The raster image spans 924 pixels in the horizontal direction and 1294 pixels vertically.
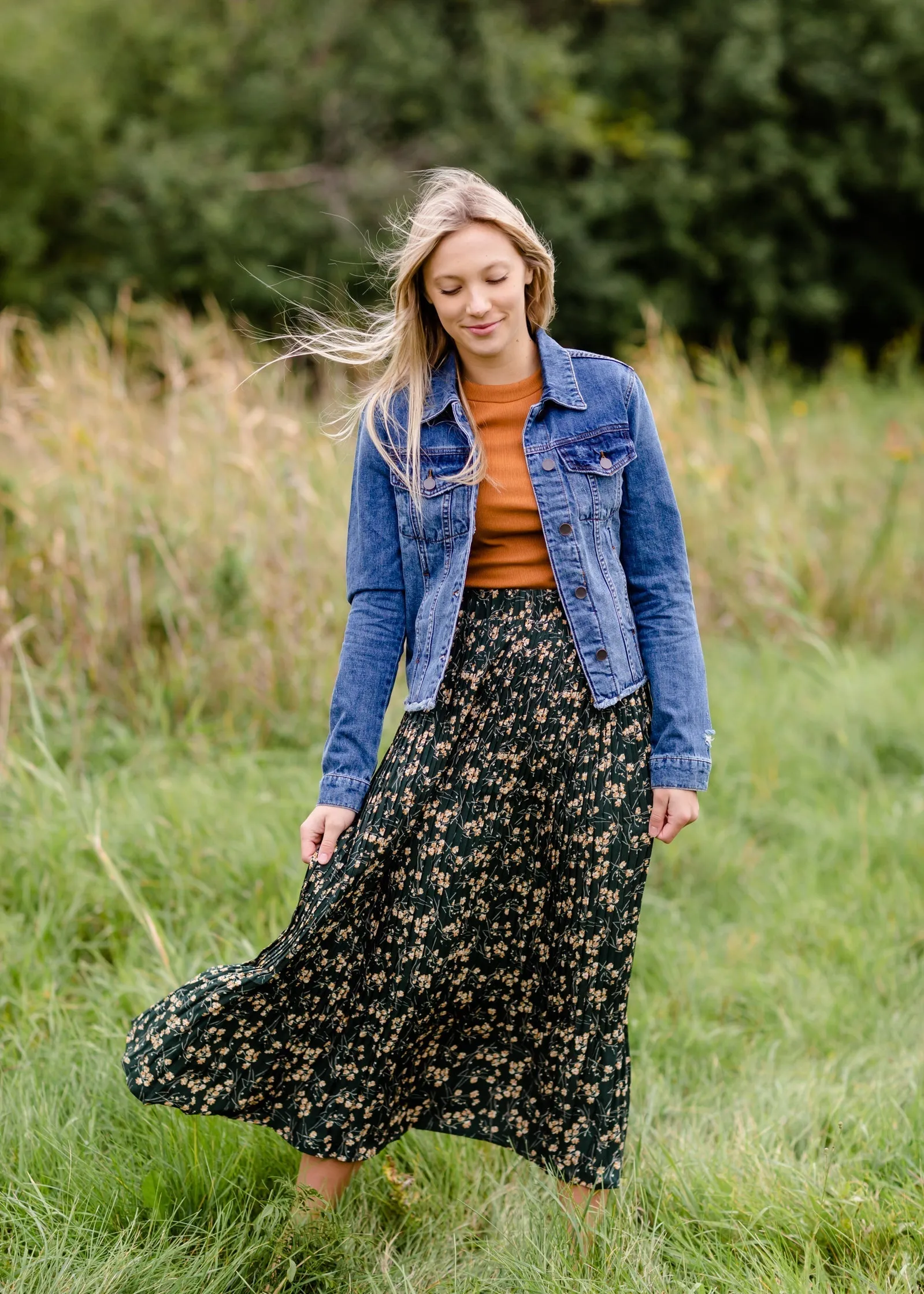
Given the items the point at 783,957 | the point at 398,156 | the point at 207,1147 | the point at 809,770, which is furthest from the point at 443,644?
the point at 398,156

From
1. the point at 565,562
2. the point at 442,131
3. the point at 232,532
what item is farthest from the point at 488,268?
the point at 442,131

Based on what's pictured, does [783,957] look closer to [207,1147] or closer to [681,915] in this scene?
[681,915]

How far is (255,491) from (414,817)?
106 inches

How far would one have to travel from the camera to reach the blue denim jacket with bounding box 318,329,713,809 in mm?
1896

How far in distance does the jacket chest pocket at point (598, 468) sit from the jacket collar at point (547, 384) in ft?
0.21

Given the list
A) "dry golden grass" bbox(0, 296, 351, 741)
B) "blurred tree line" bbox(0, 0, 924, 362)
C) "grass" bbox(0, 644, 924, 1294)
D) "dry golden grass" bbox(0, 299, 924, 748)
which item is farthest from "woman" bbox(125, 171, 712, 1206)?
"blurred tree line" bbox(0, 0, 924, 362)

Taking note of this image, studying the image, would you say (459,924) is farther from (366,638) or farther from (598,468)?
(598,468)

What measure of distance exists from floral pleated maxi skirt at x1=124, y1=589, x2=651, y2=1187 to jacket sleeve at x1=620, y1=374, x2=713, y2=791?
48mm

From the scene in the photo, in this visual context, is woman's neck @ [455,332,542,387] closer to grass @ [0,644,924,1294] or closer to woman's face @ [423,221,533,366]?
woman's face @ [423,221,533,366]

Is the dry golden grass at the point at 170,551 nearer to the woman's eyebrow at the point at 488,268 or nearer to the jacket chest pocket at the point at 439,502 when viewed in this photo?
the jacket chest pocket at the point at 439,502

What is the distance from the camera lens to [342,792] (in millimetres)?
1948

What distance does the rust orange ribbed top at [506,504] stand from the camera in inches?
75.4

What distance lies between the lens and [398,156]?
43.5 ft

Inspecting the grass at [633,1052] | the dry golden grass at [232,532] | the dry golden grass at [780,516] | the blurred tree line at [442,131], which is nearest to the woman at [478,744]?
the grass at [633,1052]
